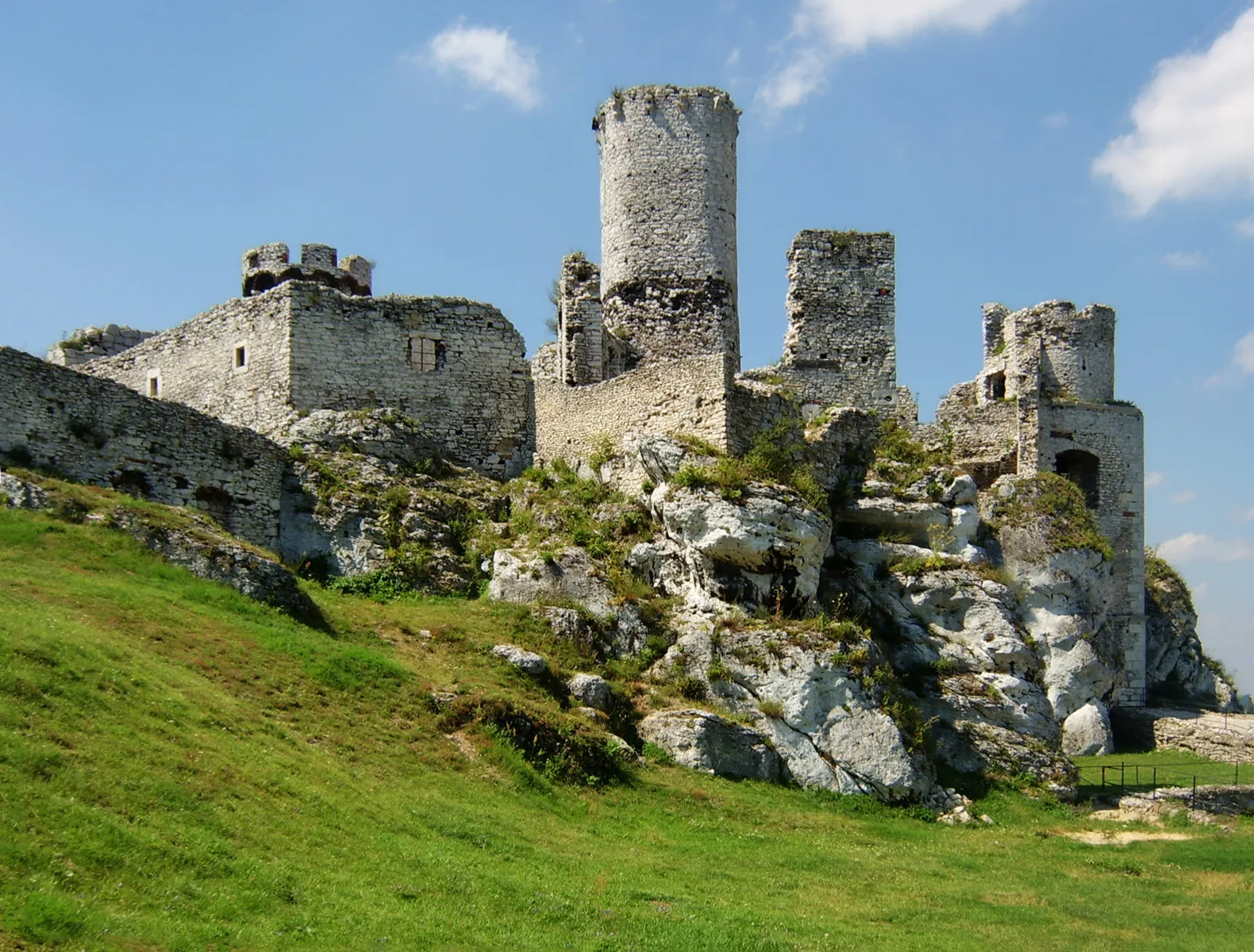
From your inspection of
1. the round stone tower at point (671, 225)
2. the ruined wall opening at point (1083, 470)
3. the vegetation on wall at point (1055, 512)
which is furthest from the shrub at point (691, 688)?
the ruined wall opening at point (1083, 470)

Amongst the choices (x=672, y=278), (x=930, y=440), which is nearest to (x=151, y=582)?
(x=672, y=278)

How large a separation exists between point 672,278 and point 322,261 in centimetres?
898

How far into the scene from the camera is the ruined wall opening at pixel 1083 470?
35.2 meters

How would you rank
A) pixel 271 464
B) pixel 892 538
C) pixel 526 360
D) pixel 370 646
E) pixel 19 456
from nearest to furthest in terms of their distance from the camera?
pixel 370 646 → pixel 19 456 → pixel 271 464 → pixel 892 538 → pixel 526 360

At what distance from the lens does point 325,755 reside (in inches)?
606

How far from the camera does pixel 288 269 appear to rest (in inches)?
1254

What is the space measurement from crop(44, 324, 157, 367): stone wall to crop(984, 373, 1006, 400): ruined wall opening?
76.1ft

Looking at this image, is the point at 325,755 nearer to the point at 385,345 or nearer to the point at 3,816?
the point at 3,816

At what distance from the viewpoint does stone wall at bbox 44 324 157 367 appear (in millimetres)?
34438

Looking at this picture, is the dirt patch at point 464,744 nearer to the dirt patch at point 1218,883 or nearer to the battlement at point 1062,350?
the dirt patch at point 1218,883

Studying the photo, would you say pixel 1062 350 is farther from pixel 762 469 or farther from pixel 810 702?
pixel 810 702

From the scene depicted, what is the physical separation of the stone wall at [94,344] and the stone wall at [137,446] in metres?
11.3

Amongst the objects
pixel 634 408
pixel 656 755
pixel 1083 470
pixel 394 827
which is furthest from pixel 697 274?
pixel 394 827

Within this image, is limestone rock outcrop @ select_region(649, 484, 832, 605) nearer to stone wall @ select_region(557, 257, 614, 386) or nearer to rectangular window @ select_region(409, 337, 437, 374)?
stone wall @ select_region(557, 257, 614, 386)
